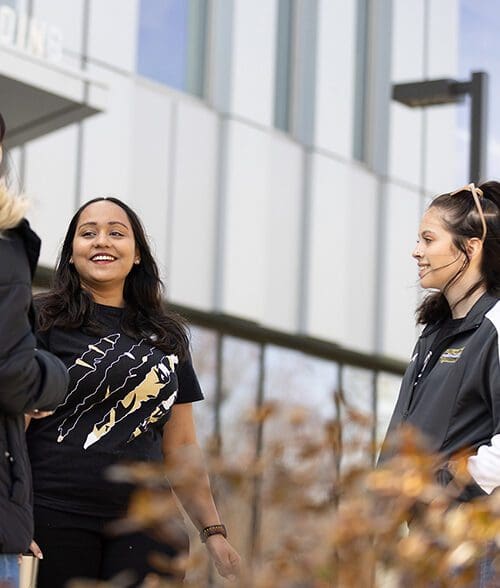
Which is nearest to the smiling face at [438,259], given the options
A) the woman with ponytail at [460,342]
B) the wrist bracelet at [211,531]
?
the woman with ponytail at [460,342]

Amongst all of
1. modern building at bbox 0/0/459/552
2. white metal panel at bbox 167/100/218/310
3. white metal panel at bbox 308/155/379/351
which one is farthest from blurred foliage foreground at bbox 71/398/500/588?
white metal panel at bbox 308/155/379/351

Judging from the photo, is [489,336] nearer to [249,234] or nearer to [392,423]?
[392,423]

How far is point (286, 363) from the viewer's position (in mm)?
16156

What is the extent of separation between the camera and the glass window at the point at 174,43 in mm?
14773

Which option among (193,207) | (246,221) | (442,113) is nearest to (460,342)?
(193,207)

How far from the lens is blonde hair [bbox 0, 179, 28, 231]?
330cm

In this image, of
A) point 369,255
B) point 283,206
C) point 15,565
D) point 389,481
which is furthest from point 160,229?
point 389,481

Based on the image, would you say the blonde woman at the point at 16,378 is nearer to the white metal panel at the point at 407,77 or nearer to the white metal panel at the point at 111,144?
the white metal panel at the point at 111,144

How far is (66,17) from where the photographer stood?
13.4 metres

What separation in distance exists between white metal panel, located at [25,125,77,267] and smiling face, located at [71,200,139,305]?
7834mm

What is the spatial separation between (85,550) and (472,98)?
6840 mm

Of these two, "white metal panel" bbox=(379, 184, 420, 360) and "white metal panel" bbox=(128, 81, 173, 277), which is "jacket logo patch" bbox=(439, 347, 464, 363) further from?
"white metal panel" bbox=(379, 184, 420, 360)

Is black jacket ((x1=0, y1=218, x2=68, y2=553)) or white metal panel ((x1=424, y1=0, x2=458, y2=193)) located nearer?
black jacket ((x1=0, y1=218, x2=68, y2=553))

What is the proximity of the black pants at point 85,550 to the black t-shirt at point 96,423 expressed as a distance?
0.04m
